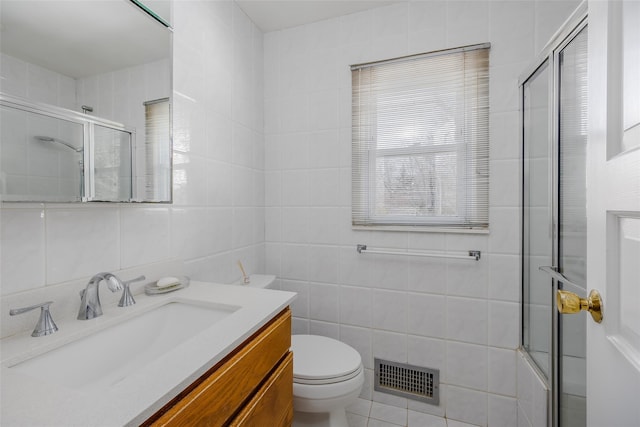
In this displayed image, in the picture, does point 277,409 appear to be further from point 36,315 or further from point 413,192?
point 413,192

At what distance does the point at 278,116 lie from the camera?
197 cm

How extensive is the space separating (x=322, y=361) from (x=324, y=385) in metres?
0.13

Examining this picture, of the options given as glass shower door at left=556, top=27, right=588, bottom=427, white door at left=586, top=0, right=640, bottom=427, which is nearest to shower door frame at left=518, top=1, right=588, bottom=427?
glass shower door at left=556, top=27, right=588, bottom=427

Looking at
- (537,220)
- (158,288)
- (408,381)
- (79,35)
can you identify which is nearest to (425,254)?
(537,220)

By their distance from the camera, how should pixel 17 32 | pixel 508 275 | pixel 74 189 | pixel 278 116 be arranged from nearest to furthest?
1. pixel 17 32
2. pixel 74 189
3. pixel 508 275
4. pixel 278 116

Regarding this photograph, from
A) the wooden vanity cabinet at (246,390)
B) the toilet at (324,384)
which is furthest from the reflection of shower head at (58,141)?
the toilet at (324,384)

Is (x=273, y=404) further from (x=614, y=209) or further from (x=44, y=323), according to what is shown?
(x=614, y=209)

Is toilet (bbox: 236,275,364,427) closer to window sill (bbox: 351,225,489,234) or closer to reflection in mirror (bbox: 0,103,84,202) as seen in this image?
window sill (bbox: 351,225,489,234)

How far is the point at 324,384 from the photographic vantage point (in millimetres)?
1271

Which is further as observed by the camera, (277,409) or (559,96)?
(559,96)

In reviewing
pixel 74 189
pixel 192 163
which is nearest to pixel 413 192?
pixel 192 163

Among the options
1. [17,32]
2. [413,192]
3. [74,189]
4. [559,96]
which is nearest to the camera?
[17,32]

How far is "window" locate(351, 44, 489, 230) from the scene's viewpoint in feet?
5.16

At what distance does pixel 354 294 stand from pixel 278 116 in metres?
1.27
